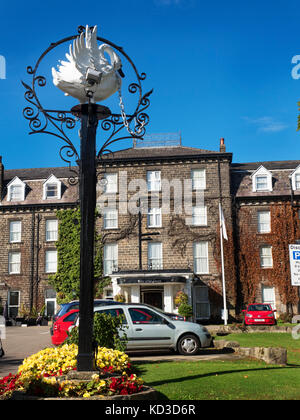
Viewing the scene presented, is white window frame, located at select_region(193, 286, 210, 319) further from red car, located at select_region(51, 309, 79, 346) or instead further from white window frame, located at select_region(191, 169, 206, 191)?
red car, located at select_region(51, 309, 79, 346)

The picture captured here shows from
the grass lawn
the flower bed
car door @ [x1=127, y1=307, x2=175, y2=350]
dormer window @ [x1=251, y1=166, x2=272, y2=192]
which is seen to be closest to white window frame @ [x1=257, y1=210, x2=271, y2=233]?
dormer window @ [x1=251, y1=166, x2=272, y2=192]

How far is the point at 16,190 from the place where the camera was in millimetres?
36969

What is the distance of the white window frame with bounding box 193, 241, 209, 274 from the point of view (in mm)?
32969

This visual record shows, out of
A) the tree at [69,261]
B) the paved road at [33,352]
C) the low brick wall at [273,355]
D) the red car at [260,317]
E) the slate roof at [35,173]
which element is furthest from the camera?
the slate roof at [35,173]

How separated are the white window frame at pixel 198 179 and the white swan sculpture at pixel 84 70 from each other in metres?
25.8

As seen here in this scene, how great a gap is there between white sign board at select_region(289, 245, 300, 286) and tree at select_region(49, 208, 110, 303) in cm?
2539

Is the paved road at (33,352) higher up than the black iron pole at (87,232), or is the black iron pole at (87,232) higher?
the black iron pole at (87,232)

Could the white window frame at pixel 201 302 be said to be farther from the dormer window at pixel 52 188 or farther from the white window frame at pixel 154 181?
the dormer window at pixel 52 188

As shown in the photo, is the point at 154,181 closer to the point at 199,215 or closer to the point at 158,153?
the point at 158,153

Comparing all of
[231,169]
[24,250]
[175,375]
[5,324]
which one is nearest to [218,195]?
[231,169]

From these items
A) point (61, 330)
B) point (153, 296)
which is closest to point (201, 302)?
point (153, 296)

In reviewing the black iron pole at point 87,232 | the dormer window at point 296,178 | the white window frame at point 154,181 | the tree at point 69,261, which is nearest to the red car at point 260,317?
the tree at point 69,261

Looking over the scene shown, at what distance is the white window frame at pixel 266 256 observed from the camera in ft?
109
